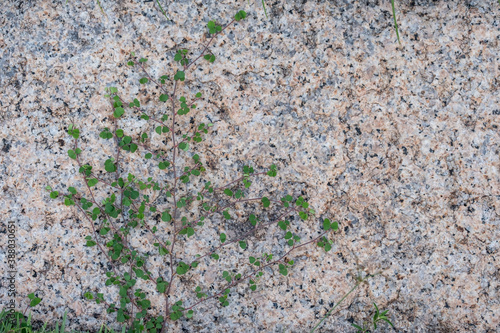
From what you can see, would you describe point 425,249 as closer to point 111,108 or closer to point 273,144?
point 273,144

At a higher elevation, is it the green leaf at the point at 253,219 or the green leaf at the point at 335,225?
the green leaf at the point at 253,219

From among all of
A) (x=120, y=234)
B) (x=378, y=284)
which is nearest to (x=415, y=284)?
(x=378, y=284)

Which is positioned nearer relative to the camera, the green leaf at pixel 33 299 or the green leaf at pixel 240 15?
the green leaf at pixel 240 15

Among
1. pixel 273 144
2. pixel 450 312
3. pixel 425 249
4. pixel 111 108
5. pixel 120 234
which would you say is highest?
pixel 111 108

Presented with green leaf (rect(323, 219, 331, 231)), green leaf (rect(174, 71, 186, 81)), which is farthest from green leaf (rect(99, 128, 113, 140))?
green leaf (rect(323, 219, 331, 231))

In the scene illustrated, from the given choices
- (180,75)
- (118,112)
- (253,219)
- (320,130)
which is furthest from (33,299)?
(320,130)

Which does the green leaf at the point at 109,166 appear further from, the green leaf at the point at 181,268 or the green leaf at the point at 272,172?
the green leaf at the point at 272,172

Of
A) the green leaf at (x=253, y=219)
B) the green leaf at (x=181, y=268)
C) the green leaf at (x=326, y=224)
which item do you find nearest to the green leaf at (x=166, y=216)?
the green leaf at (x=181, y=268)

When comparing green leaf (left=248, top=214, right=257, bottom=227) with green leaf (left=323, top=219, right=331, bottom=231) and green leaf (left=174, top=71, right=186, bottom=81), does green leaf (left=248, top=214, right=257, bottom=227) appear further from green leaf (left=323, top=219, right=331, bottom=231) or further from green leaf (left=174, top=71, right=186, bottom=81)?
green leaf (left=174, top=71, right=186, bottom=81)
